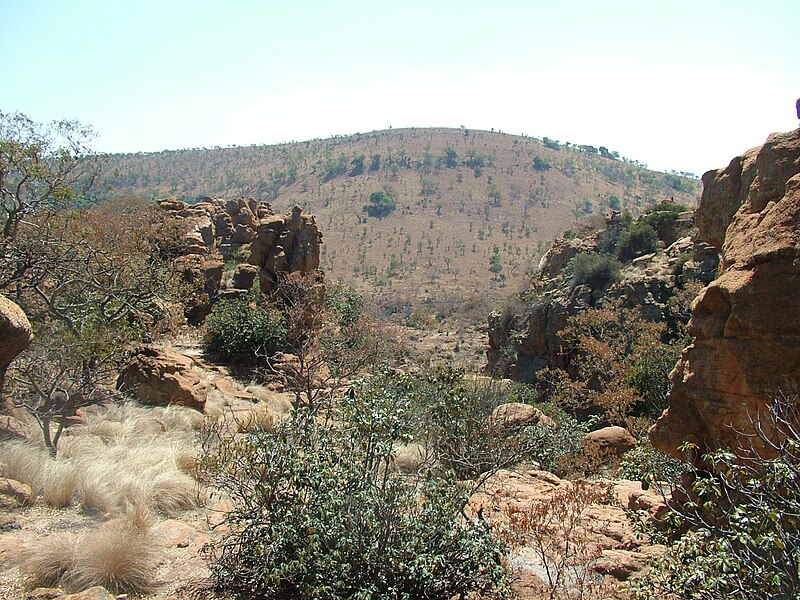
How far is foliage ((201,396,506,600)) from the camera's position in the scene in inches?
153

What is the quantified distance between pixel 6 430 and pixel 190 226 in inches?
557

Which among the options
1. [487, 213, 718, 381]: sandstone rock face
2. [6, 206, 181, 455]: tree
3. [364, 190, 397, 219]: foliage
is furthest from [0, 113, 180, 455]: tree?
[364, 190, 397, 219]: foliage

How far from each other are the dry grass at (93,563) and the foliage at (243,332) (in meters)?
10.4

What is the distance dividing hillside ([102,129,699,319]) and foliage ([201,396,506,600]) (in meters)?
33.8

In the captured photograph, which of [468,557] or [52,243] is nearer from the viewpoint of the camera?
[468,557]

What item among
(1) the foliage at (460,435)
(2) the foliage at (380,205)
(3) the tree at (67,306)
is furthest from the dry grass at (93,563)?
(2) the foliage at (380,205)

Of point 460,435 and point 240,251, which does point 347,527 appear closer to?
point 460,435

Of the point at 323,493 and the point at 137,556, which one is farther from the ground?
the point at 323,493

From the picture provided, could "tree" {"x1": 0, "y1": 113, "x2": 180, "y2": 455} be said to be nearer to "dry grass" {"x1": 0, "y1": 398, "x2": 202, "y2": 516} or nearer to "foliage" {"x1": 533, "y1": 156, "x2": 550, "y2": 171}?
"dry grass" {"x1": 0, "y1": 398, "x2": 202, "y2": 516}

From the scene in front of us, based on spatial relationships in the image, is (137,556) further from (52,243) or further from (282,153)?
(282,153)

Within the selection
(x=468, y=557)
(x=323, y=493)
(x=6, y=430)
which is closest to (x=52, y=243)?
(x=6, y=430)

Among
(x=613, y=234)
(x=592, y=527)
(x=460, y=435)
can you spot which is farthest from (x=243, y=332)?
(x=613, y=234)

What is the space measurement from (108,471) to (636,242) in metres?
21.3

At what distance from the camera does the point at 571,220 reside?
63.5 m
